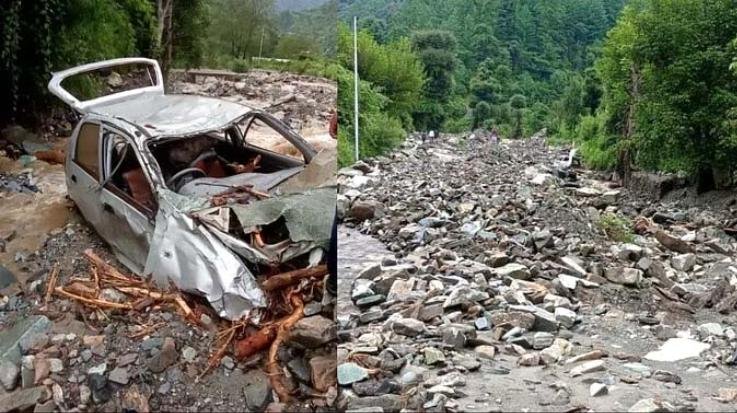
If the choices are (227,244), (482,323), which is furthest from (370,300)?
(227,244)

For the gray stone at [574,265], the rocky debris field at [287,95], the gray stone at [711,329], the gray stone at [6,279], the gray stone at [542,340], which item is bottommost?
the gray stone at [574,265]

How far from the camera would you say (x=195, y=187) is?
2.24 metres

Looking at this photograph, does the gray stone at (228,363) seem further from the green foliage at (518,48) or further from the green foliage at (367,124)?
the green foliage at (518,48)

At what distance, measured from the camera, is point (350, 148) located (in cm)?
322

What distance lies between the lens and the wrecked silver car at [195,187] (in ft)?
6.56

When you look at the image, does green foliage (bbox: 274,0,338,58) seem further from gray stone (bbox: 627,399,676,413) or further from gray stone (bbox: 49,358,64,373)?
gray stone (bbox: 627,399,676,413)

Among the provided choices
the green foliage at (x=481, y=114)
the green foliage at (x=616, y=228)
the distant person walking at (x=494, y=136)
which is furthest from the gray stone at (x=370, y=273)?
the distant person walking at (x=494, y=136)

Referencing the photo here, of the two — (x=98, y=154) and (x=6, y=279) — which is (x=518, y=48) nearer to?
(x=98, y=154)

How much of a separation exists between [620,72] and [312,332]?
25.8 feet

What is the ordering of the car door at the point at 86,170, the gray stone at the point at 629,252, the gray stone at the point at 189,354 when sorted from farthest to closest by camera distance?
the gray stone at the point at 629,252, the car door at the point at 86,170, the gray stone at the point at 189,354

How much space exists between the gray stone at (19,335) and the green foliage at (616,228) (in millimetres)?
4821

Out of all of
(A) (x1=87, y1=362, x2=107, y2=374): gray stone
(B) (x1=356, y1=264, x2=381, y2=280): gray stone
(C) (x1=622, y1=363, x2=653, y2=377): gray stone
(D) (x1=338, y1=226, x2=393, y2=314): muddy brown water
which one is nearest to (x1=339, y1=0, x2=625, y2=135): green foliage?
(D) (x1=338, y1=226, x2=393, y2=314): muddy brown water

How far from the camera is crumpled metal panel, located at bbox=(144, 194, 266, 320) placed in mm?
1954

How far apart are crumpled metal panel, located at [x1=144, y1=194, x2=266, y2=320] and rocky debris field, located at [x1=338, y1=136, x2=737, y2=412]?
358mm
